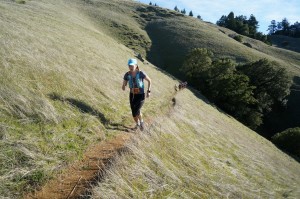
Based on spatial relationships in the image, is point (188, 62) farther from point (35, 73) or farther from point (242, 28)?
point (242, 28)

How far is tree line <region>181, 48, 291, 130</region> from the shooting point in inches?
2035

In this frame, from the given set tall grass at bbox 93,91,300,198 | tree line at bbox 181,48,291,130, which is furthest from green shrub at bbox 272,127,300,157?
tall grass at bbox 93,91,300,198

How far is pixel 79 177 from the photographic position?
7.22 metres

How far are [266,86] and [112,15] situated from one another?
57.2m

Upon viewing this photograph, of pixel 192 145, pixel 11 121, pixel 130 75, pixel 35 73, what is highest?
pixel 130 75

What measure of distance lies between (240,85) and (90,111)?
44429mm

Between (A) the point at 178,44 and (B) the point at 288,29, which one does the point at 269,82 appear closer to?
(A) the point at 178,44

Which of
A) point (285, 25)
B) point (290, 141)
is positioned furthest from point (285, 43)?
point (290, 141)

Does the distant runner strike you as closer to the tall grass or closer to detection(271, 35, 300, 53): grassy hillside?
the tall grass

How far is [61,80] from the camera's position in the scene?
1339 cm

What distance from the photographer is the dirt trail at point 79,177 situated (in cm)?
639

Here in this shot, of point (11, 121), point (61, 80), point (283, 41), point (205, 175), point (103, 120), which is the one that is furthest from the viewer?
point (283, 41)

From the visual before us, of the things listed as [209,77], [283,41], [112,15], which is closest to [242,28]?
[283,41]

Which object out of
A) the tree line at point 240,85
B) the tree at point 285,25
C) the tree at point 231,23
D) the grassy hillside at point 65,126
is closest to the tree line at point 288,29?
the tree at point 285,25
